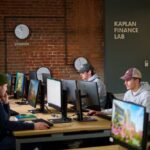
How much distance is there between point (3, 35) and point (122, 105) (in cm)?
539

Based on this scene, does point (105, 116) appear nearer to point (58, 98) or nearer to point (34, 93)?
point (58, 98)

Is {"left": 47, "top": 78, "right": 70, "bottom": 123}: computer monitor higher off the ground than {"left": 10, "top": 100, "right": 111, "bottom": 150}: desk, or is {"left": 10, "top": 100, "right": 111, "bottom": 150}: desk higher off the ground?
{"left": 47, "top": 78, "right": 70, "bottom": 123}: computer monitor

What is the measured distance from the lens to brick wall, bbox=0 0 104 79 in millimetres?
8266

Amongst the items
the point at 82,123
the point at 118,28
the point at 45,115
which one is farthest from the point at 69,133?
the point at 118,28

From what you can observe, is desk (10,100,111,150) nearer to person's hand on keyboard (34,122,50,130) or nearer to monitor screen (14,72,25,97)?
person's hand on keyboard (34,122,50,130)

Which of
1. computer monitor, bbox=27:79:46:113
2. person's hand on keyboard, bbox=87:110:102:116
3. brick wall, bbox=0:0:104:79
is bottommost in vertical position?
person's hand on keyboard, bbox=87:110:102:116

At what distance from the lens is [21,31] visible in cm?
829

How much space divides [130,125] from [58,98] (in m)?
1.87

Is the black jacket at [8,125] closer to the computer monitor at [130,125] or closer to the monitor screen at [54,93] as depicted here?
the monitor screen at [54,93]

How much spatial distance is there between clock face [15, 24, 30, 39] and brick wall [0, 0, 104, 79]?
0.07 m

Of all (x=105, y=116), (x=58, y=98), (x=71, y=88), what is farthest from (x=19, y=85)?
(x=105, y=116)

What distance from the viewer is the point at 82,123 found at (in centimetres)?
464

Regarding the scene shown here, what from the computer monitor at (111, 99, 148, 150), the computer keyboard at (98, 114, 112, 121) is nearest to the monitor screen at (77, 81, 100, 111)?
the computer keyboard at (98, 114, 112, 121)

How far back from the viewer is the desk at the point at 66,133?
165 inches
